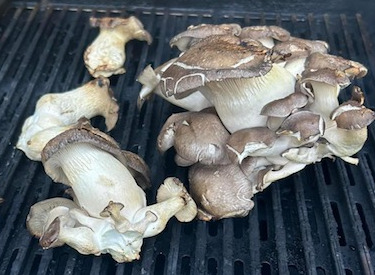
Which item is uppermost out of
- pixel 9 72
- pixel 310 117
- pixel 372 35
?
pixel 310 117

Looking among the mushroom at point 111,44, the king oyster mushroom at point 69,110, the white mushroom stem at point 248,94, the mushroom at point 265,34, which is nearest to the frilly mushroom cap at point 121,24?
the mushroom at point 111,44

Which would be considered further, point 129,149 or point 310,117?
point 129,149

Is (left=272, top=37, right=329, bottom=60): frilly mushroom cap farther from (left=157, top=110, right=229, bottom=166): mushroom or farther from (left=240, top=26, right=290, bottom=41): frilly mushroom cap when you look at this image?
(left=157, top=110, right=229, bottom=166): mushroom

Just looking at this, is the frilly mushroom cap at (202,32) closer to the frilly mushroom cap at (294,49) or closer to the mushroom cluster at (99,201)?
the frilly mushroom cap at (294,49)

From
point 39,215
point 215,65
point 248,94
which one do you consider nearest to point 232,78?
point 215,65

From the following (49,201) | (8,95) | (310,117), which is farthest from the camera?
(8,95)

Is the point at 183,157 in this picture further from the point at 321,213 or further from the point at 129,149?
the point at 321,213

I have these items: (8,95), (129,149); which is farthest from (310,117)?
(8,95)
